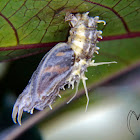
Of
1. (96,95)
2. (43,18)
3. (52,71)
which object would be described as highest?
(43,18)

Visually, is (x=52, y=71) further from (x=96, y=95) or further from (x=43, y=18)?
(x=96, y=95)

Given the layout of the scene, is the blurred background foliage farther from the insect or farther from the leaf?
the insect

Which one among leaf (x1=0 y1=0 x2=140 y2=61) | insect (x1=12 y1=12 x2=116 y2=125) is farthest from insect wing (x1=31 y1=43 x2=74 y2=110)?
leaf (x1=0 y1=0 x2=140 y2=61)

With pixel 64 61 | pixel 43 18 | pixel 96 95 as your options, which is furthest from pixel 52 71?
pixel 96 95

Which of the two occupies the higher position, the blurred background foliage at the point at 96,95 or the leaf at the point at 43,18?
the leaf at the point at 43,18

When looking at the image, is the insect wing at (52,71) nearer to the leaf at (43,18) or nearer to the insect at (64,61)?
the insect at (64,61)

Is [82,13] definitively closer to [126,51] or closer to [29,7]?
[29,7]

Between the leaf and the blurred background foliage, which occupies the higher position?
the leaf

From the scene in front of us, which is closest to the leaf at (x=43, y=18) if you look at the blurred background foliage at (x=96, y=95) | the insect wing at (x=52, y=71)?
the blurred background foliage at (x=96, y=95)

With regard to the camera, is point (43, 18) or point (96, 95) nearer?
point (43, 18)
